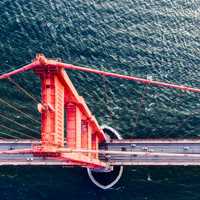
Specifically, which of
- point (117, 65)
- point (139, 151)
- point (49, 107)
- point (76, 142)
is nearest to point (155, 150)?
point (139, 151)

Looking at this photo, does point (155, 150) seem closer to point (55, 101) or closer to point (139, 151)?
point (139, 151)

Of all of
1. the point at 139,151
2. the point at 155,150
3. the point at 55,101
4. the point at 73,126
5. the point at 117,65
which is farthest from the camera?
the point at 117,65

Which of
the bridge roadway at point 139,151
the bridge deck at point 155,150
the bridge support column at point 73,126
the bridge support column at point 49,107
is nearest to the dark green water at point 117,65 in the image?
the bridge roadway at point 139,151

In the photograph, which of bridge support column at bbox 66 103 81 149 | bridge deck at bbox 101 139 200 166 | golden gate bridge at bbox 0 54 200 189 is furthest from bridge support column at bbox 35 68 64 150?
bridge deck at bbox 101 139 200 166

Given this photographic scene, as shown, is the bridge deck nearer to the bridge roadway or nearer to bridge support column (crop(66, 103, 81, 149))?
the bridge roadway

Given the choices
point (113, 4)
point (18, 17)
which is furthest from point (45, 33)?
point (113, 4)

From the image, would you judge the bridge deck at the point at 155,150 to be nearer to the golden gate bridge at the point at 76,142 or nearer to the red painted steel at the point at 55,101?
the golden gate bridge at the point at 76,142
